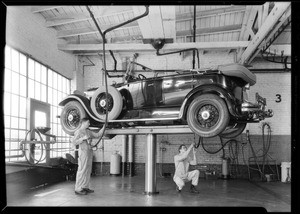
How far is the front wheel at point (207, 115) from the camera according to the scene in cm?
626

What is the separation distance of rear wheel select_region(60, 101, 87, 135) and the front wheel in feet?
9.60

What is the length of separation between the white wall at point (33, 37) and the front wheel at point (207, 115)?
4620 mm

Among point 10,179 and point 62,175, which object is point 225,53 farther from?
point 10,179

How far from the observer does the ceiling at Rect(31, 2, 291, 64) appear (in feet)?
24.2

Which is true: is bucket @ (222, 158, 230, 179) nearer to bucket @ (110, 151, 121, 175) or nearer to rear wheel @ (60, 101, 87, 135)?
bucket @ (110, 151, 121, 175)

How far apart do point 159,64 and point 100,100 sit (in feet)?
17.4

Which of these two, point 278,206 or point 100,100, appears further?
point 100,100

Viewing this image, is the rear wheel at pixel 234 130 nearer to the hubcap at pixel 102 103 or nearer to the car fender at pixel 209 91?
the car fender at pixel 209 91

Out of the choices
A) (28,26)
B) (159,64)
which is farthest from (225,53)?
(28,26)

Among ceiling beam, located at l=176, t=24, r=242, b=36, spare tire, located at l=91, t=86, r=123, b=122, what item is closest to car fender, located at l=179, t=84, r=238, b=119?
spare tire, located at l=91, t=86, r=123, b=122

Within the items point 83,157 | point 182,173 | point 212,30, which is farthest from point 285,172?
point 83,157

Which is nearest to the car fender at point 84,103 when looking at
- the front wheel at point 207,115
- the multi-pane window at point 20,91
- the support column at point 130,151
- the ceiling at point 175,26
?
the multi-pane window at point 20,91

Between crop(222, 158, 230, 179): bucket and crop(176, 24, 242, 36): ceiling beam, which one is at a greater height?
crop(176, 24, 242, 36): ceiling beam
